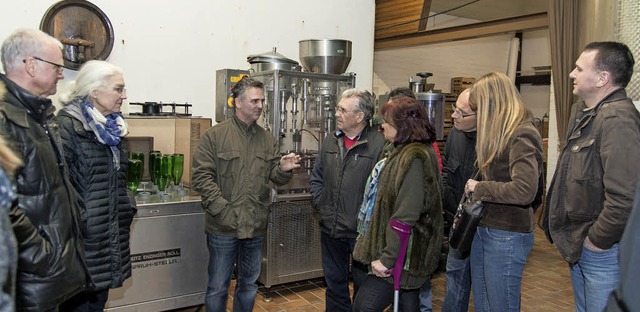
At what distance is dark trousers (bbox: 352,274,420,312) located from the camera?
2.33 m

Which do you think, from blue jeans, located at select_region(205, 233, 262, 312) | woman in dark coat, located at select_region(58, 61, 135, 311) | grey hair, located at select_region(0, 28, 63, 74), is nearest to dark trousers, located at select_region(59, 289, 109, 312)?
woman in dark coat, located at select_region(58, 61, 135, 311)

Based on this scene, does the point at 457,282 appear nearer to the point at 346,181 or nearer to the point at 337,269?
the point at 337,269

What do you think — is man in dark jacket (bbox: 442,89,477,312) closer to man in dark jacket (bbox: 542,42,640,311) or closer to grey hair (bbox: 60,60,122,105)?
man in dark jacket (bbox: 542,42,640,311)

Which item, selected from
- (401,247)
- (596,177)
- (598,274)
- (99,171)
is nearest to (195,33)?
(99,171)

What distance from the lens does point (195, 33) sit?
15.3ft

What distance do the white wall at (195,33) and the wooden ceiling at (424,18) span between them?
175cm

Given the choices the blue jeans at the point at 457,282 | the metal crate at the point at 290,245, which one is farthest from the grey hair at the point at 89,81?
the blue jeans at the point at 457,282

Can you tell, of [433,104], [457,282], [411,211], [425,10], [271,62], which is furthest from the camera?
[425,10]

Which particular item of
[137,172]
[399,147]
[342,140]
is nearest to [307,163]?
[342,140]

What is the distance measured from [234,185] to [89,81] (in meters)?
0.98

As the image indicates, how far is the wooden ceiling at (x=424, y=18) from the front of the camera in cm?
678

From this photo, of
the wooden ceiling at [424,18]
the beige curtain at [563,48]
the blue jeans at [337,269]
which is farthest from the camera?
the wooden ceiling at [424,18]

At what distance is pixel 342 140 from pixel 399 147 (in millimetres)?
832

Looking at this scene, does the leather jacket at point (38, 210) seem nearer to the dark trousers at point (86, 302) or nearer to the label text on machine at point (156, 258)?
the dark trousers at point (86, 302)
